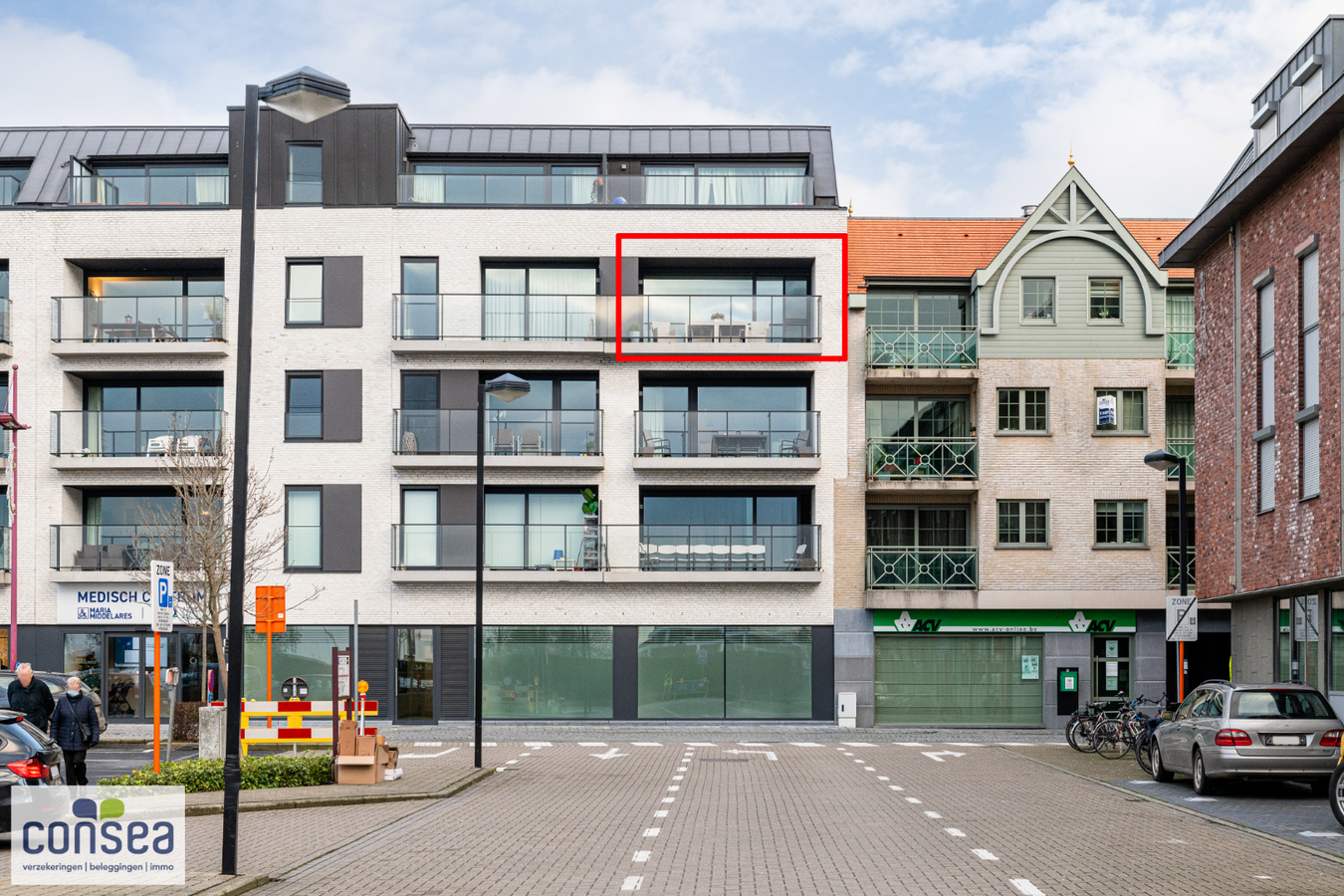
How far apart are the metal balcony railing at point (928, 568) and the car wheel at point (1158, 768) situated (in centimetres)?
1347

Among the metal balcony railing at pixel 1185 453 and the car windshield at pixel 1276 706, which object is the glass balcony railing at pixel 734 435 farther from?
the car windshield at pixel 1276 706

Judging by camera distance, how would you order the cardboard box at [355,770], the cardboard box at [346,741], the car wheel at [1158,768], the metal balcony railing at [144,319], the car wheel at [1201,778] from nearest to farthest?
the car wheel at [1201,778] < the cardboard box at [355,770] < the cardboard box at [346,741] < the car wheel at [1158,768] < the metal balcony railing at [144,319]

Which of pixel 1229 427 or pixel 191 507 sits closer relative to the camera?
pixel 1229 427

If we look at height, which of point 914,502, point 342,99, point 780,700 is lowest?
point 780,700

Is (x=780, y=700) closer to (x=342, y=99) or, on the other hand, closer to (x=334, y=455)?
(x=334, y=455)

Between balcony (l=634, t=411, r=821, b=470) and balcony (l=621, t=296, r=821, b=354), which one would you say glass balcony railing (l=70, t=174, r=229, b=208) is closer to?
balcony (l=621, t=296, r=821, b=354)

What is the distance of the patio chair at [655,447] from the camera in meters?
34.7

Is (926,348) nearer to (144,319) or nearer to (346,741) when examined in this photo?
(144,319)

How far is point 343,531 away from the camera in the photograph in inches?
1359

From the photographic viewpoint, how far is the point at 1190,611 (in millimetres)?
23875

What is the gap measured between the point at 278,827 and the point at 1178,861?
871 centimetres

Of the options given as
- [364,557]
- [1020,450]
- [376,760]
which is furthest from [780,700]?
[376,760]

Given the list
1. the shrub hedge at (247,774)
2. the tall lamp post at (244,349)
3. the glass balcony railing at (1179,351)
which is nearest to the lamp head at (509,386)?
the shrub hedge at (247,774)

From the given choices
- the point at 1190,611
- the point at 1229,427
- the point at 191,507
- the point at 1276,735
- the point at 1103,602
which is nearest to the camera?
the point at 1276,735
